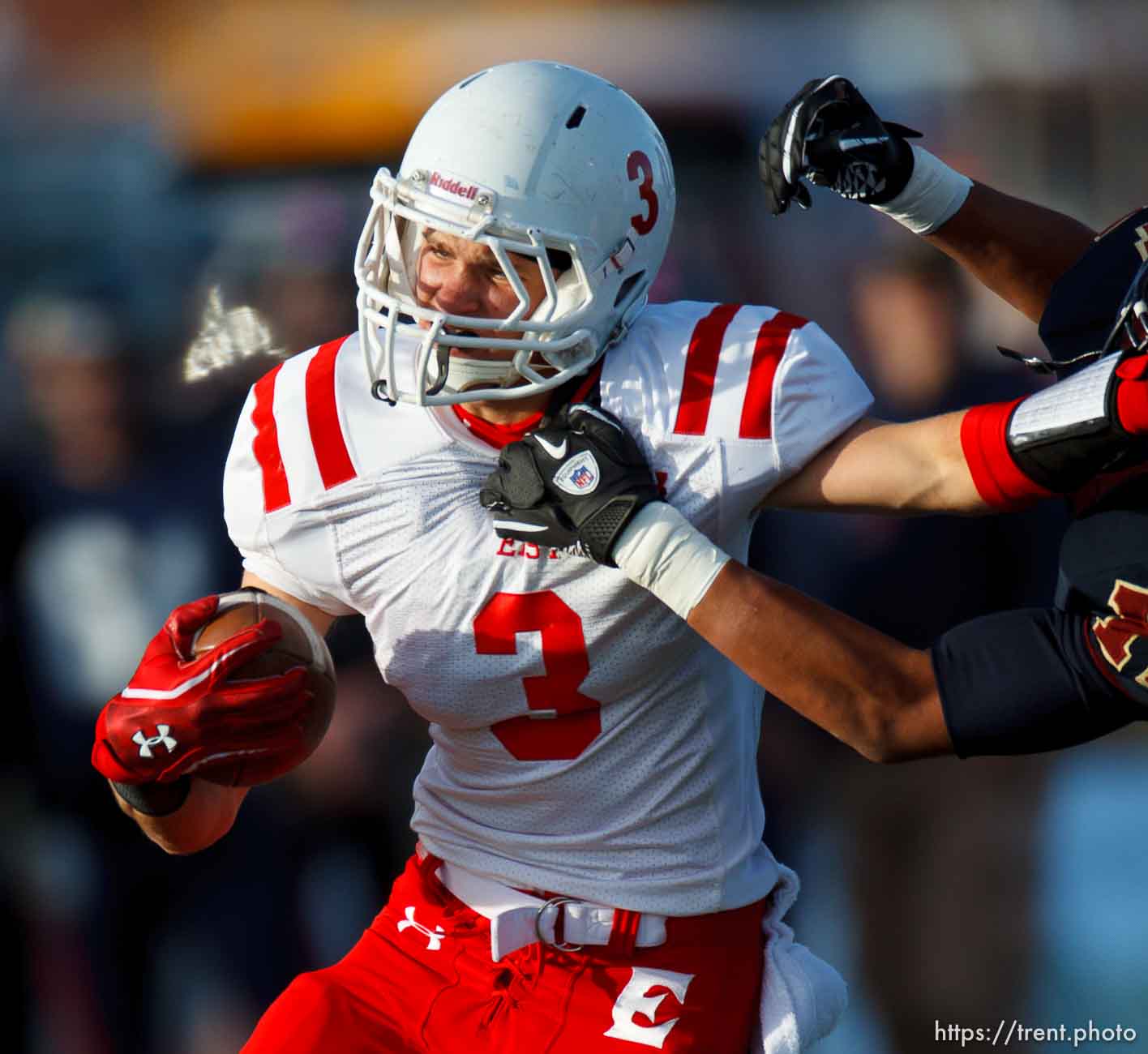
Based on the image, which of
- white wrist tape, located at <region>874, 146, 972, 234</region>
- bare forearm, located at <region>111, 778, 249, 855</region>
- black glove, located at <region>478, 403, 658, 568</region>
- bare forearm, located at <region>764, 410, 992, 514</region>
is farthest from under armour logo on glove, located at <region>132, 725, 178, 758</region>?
white wrist tape, located at <region>874, 146, 972, 234</region>

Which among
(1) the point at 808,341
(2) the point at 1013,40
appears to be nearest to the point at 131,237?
(2) the point at 1013,40

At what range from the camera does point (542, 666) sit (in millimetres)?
2223

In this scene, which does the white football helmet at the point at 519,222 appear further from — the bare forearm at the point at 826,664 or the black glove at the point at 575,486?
the bare forearm at the point at 826,664

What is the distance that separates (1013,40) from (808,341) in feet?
7.70

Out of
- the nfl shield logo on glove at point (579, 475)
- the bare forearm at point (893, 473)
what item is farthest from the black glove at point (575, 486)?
the bare forearm at point (893, 473)

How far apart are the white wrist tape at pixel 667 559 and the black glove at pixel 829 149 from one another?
2.13ft

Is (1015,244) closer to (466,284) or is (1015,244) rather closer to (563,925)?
(466,284)

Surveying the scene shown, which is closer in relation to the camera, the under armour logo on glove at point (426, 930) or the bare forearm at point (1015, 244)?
the under armour logo on glove at point (426, 930)

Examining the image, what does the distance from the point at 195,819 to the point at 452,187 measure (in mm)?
941

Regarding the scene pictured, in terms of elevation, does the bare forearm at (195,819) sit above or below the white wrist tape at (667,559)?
below

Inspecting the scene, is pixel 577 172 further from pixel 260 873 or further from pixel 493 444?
pixel 260 873

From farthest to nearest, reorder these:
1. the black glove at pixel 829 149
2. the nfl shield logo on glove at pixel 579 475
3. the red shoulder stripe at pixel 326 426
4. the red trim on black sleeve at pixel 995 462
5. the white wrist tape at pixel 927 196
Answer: the white wrist tape at pixel 927 196
the black glove at pixel 829 149
the red shoulder stripe at pixel 326 426
the nfl shield logo on glove at pixel 579 475
the red trim on black sleeve at pixel 995 462

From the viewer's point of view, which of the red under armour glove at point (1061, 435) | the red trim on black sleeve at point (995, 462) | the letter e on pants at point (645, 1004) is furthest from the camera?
the letter e on pants at point (645, 1004)

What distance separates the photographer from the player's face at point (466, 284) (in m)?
2.22
